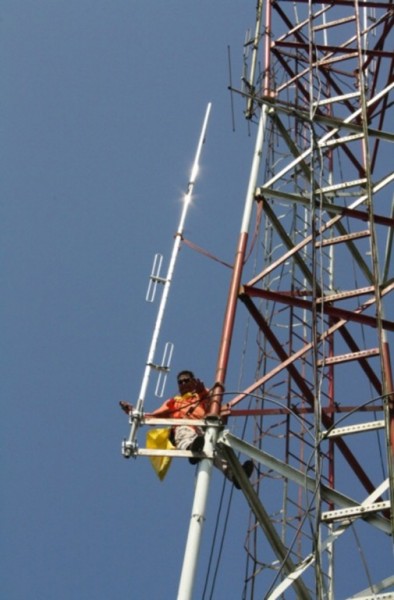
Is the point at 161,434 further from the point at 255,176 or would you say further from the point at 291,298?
the point at 255,176

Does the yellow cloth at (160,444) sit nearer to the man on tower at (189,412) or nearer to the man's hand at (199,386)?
the man on tower at (189,412)

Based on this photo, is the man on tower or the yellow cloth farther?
the yellow cloth

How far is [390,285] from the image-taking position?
31.4 feet

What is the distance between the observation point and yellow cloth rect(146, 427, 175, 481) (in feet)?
27.9

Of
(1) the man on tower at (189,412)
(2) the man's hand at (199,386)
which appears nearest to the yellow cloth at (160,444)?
(1) the man on tower at (189,412)

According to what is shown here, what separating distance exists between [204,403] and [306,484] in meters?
1.86

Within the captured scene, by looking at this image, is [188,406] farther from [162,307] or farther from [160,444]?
[162,307]

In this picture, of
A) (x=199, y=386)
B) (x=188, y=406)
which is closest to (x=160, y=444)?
(x=188, y=406)

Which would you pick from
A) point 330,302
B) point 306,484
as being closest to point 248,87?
point 330,302

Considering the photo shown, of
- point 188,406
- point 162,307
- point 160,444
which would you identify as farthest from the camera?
point 162,307

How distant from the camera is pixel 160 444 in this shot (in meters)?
8.53

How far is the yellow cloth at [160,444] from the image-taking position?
27.9 feet

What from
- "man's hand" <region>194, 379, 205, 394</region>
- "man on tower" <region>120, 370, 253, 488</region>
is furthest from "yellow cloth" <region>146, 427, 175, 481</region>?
"man's hand" <region>194, 379, 205, 394</region>

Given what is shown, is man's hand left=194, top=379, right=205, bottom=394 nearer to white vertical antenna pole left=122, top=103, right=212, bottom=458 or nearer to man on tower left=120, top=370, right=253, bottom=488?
man on tower left=120, top=370, right=253, bottom=488
